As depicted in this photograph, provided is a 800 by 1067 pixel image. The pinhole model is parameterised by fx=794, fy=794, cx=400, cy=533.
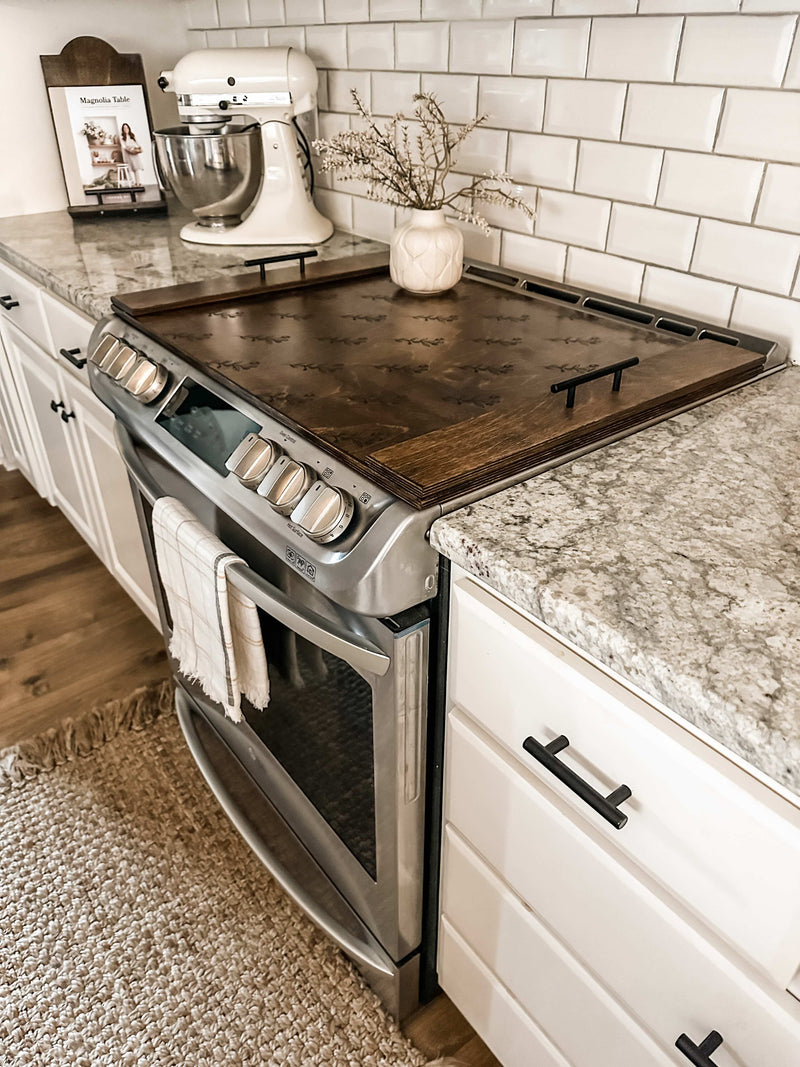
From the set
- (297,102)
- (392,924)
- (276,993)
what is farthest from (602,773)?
(297,102)

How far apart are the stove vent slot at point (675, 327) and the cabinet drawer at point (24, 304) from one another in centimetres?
124

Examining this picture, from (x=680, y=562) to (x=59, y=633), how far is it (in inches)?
65.3

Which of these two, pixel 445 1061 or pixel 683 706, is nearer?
pixel 683 706

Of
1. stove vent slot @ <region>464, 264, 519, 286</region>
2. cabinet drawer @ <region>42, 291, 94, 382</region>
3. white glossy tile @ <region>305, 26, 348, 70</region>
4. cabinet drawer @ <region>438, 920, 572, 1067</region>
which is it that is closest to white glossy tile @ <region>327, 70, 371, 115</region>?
white glossy tile @ <region>305, 26, 348, 70</region>

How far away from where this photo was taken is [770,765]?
52 cm

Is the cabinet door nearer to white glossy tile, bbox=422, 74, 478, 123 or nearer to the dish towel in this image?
the dish towel

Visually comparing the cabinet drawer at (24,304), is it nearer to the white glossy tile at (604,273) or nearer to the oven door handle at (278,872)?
the oven door handle at (278,872)

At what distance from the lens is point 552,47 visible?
1.22 m

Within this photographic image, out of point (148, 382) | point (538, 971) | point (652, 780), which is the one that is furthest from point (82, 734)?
point (652, 780)

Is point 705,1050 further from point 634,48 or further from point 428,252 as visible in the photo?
point 634,48

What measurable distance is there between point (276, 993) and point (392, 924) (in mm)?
320

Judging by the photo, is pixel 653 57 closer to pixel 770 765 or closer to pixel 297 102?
pixel 297 102

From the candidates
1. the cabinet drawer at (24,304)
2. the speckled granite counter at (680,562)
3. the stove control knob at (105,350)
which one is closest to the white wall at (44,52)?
the cabinet drawer at (24,304)

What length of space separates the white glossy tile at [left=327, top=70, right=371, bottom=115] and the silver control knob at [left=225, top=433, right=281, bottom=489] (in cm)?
108
